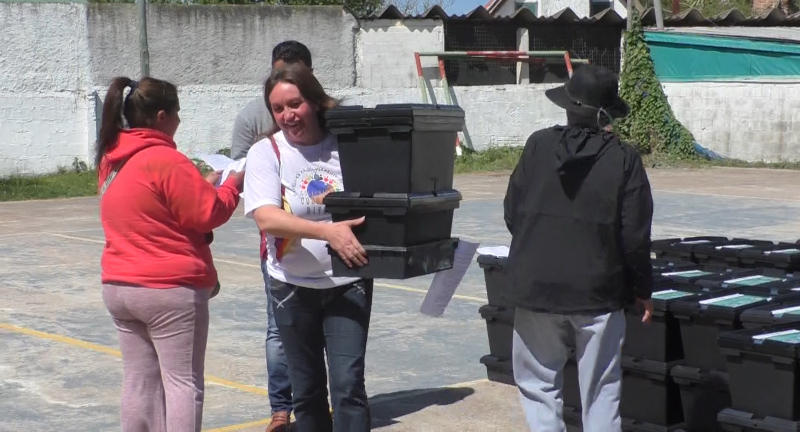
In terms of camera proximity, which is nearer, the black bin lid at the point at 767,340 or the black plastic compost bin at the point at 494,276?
the black bin lid at the point at 767,340

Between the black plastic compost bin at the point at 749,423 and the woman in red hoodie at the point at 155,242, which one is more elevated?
the woman in red hoodie at the point at 155,242

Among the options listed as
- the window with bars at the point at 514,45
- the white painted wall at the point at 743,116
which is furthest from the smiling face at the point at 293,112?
the window with bars at the point at 514,45

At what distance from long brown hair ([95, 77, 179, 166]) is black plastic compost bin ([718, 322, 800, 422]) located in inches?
97.6

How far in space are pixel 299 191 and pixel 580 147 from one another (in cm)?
110

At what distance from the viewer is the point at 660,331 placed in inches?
204

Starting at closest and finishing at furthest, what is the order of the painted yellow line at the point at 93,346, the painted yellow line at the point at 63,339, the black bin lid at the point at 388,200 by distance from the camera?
the black bin lid at the point at 388,200
the painted yellow line at the point at 93,346
the painted yellow line at the point at 63,339

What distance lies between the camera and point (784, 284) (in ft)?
18.1

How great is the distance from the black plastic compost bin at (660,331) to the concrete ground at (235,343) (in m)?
0.87

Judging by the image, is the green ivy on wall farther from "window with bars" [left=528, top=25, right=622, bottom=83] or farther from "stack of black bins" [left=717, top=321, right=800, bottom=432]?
"stack of black bins" [left=717, top=321, right=800, bottom=432]

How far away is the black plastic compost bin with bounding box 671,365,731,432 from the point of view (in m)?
5.02

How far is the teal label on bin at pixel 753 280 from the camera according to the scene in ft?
18.2

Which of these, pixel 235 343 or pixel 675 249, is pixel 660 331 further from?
pixel 235 343

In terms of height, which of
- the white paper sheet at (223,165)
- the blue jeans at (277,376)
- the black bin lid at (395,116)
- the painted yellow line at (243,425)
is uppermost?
the black bin lid at (395,116)

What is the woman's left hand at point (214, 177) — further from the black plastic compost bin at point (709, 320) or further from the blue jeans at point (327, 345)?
the black plastic compost bin at point (709, 320)
